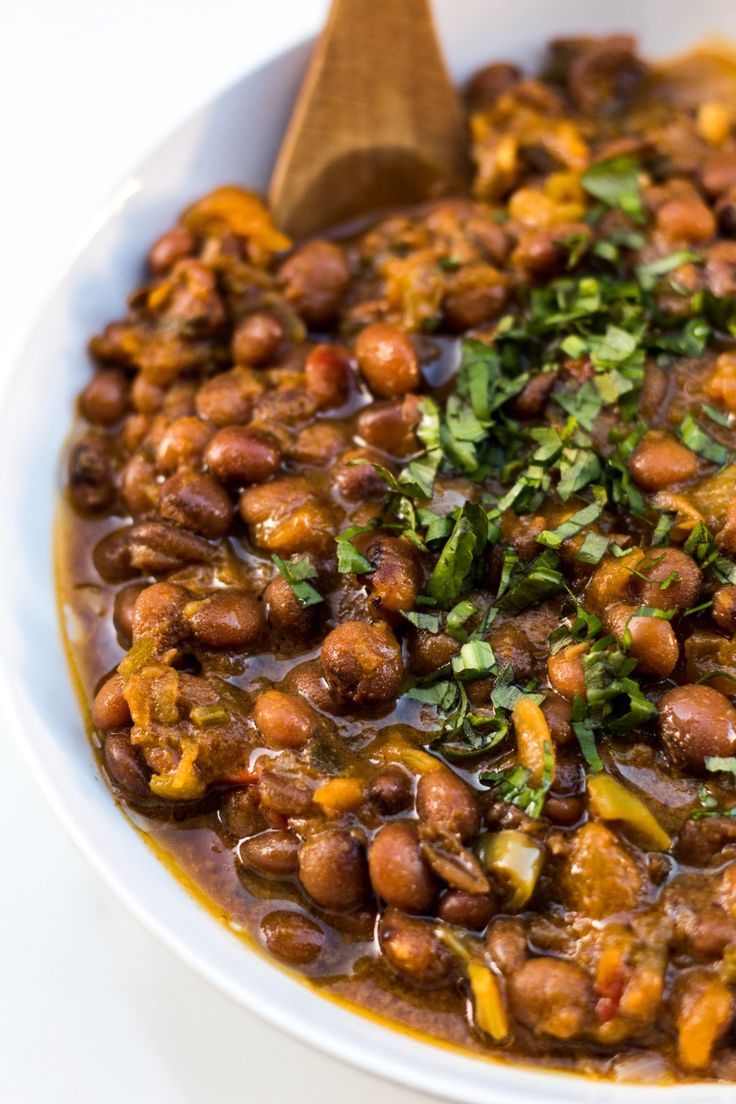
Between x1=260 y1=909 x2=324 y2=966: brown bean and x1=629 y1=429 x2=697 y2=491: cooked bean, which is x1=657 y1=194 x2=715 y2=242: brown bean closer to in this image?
x1=629 y1=429 x2=697 y2=491: cooked bean

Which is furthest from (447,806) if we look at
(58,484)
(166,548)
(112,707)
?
Answer: (58,484)

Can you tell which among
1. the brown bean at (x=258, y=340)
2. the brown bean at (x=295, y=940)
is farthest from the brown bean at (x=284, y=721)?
the brown bean at (x=258, y=340)

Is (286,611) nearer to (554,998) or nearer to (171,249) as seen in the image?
(554,998)

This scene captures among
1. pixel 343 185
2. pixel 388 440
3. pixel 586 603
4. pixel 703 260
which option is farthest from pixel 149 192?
pixel 586 603

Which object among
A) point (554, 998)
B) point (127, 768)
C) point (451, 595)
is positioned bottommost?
point (554, 998)

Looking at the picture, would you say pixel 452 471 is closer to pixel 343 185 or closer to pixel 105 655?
pixel 105 655

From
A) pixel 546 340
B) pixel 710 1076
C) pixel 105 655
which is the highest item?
pixel 105 655
